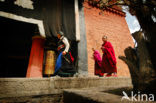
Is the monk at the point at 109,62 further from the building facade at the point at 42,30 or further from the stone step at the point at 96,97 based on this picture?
the stone step at the point at 96,97

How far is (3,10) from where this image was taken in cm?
337

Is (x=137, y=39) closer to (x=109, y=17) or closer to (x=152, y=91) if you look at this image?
(x=152, y=91)

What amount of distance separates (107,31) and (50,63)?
502 centimetres

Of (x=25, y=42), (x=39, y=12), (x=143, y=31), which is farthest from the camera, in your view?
(x=25, y=42)

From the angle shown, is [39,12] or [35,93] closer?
[35,93]

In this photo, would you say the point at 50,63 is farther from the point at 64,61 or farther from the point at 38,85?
the point at 38,85

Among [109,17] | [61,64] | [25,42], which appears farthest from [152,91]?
[109,17]

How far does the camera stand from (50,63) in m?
4.32

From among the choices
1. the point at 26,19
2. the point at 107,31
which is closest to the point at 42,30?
the point at 26,19

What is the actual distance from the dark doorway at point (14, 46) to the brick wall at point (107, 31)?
3.60m

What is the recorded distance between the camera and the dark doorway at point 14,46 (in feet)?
14.7

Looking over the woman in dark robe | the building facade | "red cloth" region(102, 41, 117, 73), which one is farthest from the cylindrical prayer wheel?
"red cloth" region(102, 41, 117, 73)

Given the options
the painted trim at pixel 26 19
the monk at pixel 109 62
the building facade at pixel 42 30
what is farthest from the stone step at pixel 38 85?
the painted trim at pixel 26 19

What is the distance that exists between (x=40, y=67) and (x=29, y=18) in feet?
6.54
